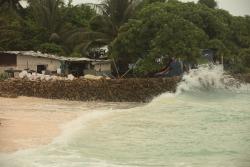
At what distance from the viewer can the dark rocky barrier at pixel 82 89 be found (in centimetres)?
1955

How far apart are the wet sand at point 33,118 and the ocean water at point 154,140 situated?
379 mm

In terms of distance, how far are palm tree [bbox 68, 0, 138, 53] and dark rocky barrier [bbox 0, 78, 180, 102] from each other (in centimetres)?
526

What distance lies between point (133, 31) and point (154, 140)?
38.4ft

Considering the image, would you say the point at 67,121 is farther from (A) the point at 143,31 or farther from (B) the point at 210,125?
(A) the point at 143,31

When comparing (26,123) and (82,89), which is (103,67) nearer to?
(82,89)

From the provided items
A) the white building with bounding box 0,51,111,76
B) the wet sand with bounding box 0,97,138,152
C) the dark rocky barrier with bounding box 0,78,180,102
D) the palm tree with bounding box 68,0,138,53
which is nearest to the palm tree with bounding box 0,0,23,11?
→ the white building with bounding box 0,51,111,76

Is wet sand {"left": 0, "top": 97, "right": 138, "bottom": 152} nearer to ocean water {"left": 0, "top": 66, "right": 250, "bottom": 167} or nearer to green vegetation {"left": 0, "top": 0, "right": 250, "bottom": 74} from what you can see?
ocean water {"left": 0, "top": 66, "right": 250, "bottom": 167}

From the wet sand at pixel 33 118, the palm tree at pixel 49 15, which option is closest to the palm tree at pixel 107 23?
the palm tree at pixel 49 15

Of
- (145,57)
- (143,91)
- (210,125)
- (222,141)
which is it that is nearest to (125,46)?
(145,57)

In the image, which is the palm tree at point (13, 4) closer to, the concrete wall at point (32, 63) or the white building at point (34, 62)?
the white building at point (34, 62)

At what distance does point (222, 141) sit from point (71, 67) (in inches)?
666

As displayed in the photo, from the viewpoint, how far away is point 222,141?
1040 centimetres

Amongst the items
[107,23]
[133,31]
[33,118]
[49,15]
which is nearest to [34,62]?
[49,15]

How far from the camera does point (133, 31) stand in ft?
70.1
